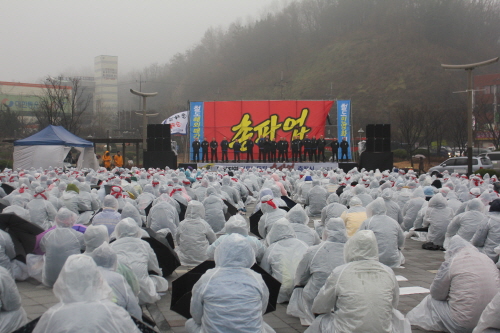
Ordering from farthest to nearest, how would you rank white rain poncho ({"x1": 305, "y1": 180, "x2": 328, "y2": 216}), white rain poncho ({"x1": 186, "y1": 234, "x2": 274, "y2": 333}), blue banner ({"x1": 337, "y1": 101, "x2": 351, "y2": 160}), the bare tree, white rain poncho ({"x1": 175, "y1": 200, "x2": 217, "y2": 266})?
the bare tree → blue banner ({"x1": 337, "y1": 101, "x2": 351, "y2": 160}) → white rain poncho ({"x1": 305, "y1": 180, "x2": 328, "y2": 216}) → white rain poncho ({"x1": 175, "y1": 200, "x2": 217, "y2": 266}) → white rain poncho ({"x1": 186, "y1": 234, "x2": 274, "y2": 333})

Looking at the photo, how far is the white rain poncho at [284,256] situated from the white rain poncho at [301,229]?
1.69 ft

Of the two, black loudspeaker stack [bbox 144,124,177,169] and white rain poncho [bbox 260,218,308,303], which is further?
black loudspeaker stack [bbox 144,124,177,169]

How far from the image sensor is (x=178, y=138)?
194 feet

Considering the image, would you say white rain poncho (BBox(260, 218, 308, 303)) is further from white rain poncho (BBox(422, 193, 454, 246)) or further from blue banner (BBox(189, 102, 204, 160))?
blue banner (BBox(189, 102, 204, 160))

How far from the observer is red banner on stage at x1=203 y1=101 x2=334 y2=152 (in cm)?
3034

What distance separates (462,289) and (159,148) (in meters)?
22.5

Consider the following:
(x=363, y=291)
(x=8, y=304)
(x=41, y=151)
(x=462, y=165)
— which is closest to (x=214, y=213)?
(x=8, y=304)

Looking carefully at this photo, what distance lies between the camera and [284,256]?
576 centimetres

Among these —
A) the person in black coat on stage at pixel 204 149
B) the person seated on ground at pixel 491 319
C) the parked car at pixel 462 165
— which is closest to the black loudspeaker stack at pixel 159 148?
the person in black coat on stage at pixel 204 149

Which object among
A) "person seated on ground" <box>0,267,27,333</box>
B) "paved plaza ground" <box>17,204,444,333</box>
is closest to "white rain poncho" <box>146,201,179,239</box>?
"paved plaza ground" <box>17,204,444,333</box>

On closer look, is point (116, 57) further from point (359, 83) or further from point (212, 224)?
point (212, 224)

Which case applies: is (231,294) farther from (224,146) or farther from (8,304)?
(224,146)

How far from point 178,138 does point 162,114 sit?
1090 cm

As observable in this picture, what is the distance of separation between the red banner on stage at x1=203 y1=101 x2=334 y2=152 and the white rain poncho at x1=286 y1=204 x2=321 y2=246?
2378cm
